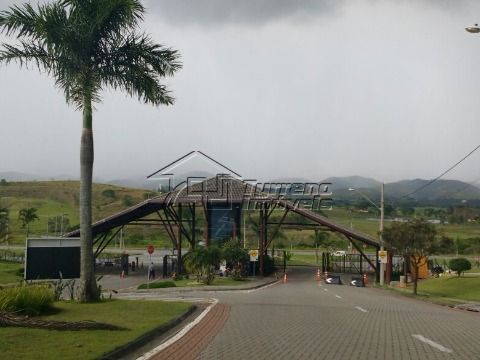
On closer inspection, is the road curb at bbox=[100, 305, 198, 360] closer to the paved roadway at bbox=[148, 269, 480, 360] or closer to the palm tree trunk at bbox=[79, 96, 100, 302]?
the paved roadway at bbox=[148, 269, 480, 360]

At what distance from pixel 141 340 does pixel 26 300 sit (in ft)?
13.9

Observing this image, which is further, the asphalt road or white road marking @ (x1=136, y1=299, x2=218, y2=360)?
the asphalt road

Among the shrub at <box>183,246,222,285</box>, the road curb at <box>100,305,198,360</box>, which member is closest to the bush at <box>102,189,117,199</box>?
the shrub at <box>183,246,222,285</box>

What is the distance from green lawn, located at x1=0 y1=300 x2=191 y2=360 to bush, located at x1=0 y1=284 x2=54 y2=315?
1.30ft

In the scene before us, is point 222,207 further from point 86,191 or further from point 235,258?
point 86,191

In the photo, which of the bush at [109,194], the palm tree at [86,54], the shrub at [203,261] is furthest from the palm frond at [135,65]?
the bush at [109,194]

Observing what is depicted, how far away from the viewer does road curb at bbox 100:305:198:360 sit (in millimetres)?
9906

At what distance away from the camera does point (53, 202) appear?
135 m

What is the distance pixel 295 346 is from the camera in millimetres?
11609

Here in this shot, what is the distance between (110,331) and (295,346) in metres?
3.65

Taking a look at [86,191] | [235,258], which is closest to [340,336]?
[86,191]

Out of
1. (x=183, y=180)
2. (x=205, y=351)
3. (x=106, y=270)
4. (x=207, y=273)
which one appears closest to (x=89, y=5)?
(x=205, y=351)

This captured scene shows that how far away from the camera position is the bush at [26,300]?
1377 cm

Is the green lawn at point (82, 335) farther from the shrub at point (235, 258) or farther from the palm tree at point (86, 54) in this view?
the shrub at point (235, 258)
